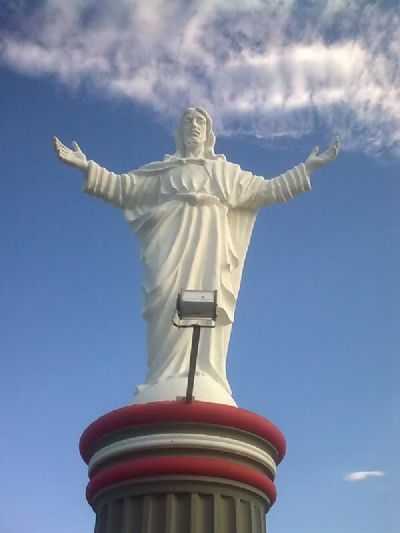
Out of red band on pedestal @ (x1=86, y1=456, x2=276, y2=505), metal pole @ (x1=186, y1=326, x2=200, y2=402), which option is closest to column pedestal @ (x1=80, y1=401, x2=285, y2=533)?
red band on pedestal @ (x1=86, y1=456, x2=276, y2=505)

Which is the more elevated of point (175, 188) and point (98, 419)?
point (175, 188)

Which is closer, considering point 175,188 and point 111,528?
point 111,528

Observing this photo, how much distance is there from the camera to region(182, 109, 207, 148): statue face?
9500 millimetres

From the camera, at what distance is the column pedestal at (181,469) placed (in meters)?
6.54

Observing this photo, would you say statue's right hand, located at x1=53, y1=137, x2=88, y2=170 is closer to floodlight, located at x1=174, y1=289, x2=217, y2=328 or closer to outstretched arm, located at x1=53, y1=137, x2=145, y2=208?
outstretched arm, located at x1=53, y1=137, x2=145, y2=208

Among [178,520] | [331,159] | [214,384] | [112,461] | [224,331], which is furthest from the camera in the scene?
[331,159]

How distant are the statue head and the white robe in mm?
337

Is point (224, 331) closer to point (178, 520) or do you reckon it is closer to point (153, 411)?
point (153, 411)

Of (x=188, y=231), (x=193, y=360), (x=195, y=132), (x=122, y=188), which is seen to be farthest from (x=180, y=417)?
(x=195, y=132)

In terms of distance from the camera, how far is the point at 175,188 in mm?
8867

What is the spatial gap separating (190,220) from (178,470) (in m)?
3.05

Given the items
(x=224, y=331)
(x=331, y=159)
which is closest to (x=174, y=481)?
(x=224, y=331)

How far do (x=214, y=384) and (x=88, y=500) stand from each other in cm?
165

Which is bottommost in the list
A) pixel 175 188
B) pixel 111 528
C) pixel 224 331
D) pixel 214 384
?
pixel 111 528
